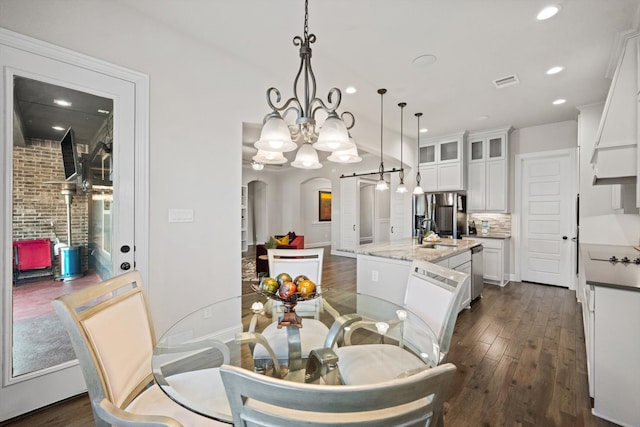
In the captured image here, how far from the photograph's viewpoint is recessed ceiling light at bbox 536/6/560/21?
2098 mm

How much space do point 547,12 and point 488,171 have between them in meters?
3.52

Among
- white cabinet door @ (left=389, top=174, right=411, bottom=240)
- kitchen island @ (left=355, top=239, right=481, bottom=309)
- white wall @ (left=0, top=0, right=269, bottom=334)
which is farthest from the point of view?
white cabinet door @ (left=389, top=174, right=411, bottom=240)

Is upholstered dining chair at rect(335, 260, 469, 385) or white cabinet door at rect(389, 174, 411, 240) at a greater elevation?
white cabinet door at rect(389, 174, 411, 240)

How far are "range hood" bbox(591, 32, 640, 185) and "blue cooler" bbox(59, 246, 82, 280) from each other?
4215mm

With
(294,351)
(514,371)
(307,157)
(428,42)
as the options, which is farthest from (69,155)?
(514,371)

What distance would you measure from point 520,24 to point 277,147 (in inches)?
91.9

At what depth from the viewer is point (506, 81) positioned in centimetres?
330

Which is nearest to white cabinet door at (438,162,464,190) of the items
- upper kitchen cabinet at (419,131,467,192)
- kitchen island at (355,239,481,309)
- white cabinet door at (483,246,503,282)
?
upper kitchen cabinet at (419,131,467,192)

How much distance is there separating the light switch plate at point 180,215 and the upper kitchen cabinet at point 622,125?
3591 millimetres

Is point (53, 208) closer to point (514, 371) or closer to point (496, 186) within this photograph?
point (514, 371)

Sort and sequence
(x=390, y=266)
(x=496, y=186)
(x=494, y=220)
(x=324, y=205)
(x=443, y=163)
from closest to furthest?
Result: (x=390, y=266) < (x=496, y=186) < (x=494, y=220) < (x=443, y=163) < (x=324, y=205)

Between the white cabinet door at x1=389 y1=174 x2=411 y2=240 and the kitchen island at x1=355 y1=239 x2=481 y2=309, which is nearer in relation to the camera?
the kitchen island at x1=355 y1=239 x2=481 y2=309

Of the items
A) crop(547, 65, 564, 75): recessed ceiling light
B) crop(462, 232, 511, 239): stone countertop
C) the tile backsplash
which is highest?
crop(547, 65, 564, 75): recessed ceiling light

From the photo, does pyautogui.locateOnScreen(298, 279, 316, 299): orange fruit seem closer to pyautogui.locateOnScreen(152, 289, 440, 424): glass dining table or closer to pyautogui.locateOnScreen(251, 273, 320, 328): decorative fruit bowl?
pyautogui.locateOnScreen(251, 273, 320, 328): decorative fruit bowl
